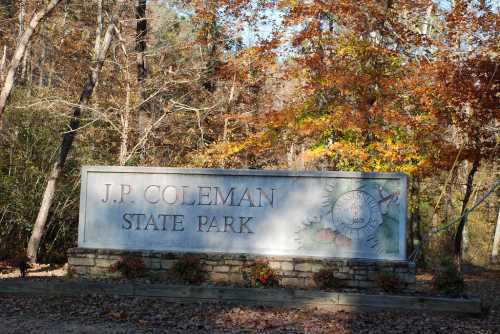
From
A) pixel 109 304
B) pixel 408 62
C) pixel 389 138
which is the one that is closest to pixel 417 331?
pixel 109 304

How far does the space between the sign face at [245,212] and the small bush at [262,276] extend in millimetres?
445

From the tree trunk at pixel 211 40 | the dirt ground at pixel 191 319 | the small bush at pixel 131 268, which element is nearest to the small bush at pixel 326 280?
the dirt ground at pixel 191 319

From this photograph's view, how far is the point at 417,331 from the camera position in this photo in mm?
8258

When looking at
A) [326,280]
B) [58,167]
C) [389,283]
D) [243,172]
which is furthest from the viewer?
[58,167]

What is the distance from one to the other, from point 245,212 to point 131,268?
2.34 m

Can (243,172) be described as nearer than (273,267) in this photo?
No

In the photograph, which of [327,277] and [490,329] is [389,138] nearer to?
[327,277]

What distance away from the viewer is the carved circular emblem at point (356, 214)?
1093 cm

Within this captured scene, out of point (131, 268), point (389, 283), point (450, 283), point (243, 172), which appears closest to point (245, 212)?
point (243, 172)

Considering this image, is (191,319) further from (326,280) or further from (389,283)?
(389,283)

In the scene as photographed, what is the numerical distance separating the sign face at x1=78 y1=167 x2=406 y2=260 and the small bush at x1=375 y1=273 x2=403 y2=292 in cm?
58

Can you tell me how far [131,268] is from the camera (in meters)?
11.1

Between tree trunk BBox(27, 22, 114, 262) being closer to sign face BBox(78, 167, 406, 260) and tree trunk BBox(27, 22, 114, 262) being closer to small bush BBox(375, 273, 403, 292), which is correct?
sign face BBox(78, 167, 406, 260)

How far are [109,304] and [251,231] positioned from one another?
296cm
